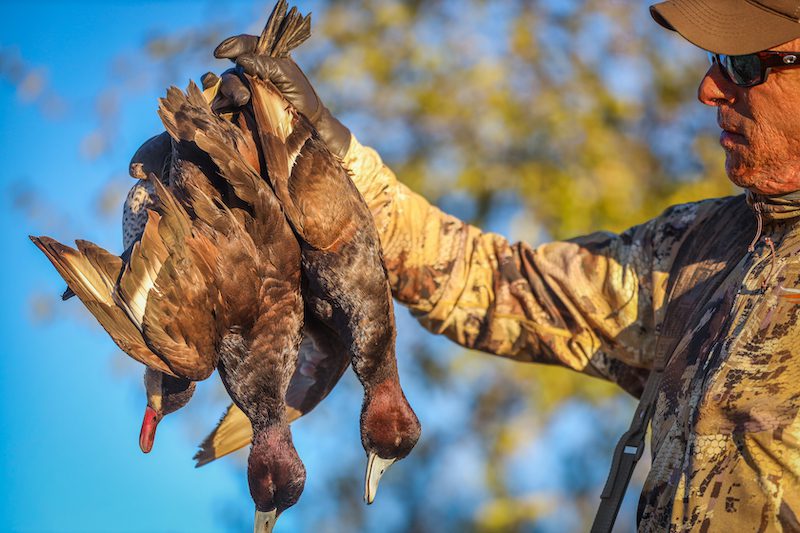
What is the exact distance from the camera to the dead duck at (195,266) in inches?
121

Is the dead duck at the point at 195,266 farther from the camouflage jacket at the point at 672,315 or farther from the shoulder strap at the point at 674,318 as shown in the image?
the shoulder strap at the point at 674,318

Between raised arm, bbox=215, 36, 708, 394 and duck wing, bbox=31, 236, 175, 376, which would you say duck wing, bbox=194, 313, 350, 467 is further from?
duck wing, bbox=31, 236, 175, 376

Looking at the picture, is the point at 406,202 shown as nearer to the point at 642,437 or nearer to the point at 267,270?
the point at 267,270

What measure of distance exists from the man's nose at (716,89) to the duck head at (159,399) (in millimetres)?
2123

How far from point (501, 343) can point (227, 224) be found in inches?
50.3

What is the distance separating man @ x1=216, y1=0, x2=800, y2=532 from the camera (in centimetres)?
258

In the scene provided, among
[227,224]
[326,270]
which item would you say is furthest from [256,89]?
[326,270]

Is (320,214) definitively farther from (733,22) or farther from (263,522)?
(733,22)

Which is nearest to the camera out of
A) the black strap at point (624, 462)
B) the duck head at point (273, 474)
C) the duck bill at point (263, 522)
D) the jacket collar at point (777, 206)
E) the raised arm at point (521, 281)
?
the jacket collar at point (777, 206)

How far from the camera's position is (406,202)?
3676 mm

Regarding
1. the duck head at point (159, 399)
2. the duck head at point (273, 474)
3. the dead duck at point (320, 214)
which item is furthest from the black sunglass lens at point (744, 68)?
the duck head at point (159, 399)

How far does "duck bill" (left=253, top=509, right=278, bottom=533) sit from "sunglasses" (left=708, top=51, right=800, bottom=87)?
2.39 metres

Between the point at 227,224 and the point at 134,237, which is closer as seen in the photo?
the point at 227,224

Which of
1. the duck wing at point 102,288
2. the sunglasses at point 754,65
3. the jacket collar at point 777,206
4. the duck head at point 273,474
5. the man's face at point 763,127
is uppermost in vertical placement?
the sunglasses at point 754,65
